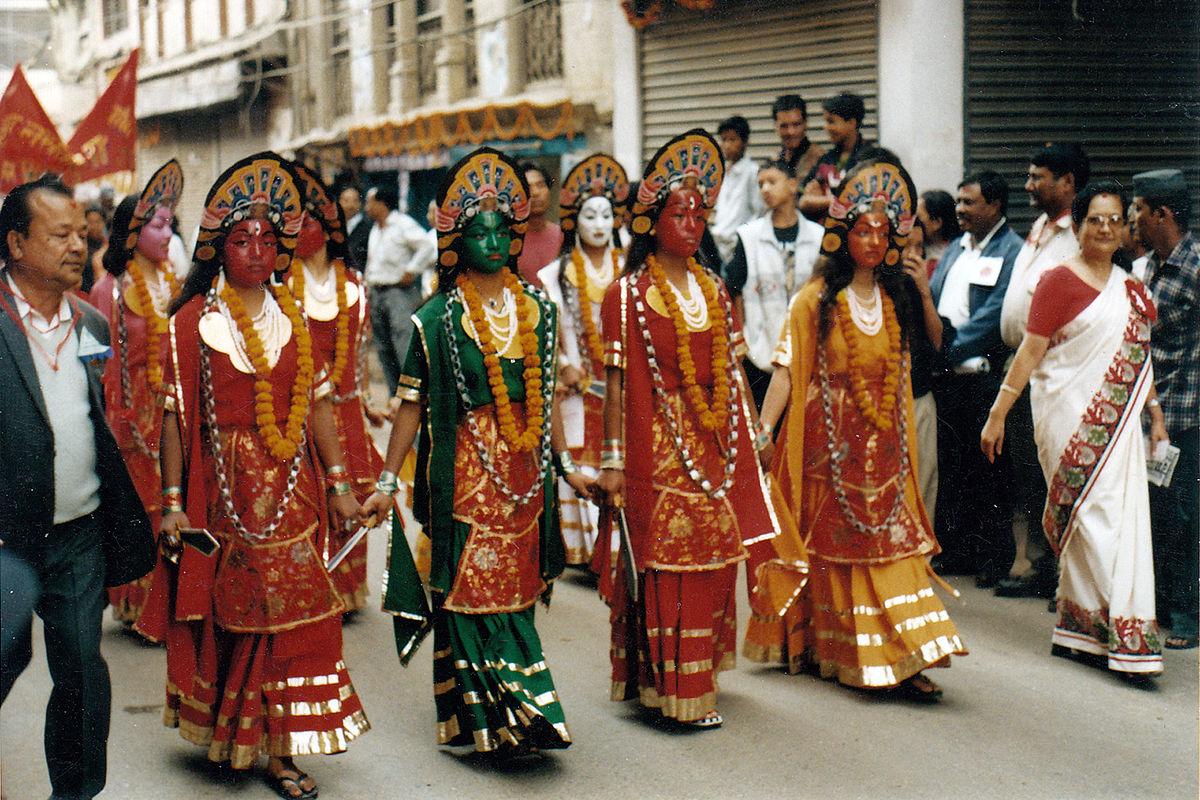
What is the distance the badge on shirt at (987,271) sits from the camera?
7285 millimetres

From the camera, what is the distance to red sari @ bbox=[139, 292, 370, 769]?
14.7 feet

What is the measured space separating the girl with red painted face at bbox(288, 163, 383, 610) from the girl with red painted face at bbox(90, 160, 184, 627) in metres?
0.66

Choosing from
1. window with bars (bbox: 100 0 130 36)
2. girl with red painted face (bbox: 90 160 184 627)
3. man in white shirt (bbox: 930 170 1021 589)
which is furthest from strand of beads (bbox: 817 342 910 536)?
window with bars (bbox: 100 0 130 36)

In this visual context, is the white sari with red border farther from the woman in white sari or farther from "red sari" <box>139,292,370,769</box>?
"red sari" <box>139,292,370,769</box>

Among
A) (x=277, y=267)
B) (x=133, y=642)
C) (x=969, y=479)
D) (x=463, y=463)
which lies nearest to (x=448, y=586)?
(x=463, y=463)

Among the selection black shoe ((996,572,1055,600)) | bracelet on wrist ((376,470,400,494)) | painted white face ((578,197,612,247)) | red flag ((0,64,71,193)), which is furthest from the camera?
red flag ((0,64,71,193))

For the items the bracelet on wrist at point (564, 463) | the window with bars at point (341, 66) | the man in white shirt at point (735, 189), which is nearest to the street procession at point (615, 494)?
the bracelet on wrist at point (564, 463)

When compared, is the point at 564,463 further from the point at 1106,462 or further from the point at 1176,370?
the point at 1176,370

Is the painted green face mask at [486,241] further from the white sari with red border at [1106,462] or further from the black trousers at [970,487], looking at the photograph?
the black trousers at [970,487]

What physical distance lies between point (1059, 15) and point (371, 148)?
1077 centimetres

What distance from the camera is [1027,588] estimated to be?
23.4 feet

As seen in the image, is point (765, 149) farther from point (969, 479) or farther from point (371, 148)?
point (371, 148)

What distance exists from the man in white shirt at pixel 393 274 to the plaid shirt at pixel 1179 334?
645 centimetres

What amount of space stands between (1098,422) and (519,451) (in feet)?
8.83
